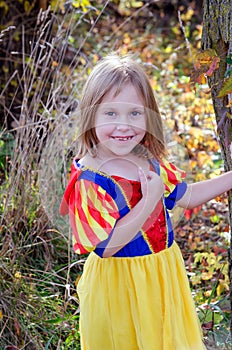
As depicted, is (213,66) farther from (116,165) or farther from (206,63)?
(116,165)

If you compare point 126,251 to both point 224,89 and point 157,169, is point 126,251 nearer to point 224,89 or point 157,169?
point 157,169

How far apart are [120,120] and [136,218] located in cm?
30

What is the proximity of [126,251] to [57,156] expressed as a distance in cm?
139

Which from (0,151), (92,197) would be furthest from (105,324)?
(0,151)

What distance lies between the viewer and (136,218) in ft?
6.84

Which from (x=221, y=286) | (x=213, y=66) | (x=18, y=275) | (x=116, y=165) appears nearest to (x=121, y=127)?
(x=116, y=165)

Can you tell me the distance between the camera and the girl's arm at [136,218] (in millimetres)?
2086

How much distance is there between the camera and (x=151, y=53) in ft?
22.4

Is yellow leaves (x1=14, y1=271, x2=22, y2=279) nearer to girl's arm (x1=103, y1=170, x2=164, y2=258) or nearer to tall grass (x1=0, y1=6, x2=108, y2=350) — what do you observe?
tall grass (x1=0, y1=6, x2=108, y2=350)

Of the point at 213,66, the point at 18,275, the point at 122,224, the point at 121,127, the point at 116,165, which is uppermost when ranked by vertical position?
the point at 213,66

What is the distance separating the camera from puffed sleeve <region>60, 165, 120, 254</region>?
2.07m

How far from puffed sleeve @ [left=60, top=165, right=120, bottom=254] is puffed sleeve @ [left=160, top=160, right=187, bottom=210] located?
0.24 metres

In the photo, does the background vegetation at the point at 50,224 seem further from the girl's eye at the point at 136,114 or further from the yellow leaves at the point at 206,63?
the girl's eye at the point at 136,114

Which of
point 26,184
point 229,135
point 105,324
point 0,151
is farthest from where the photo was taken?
point 0,151
